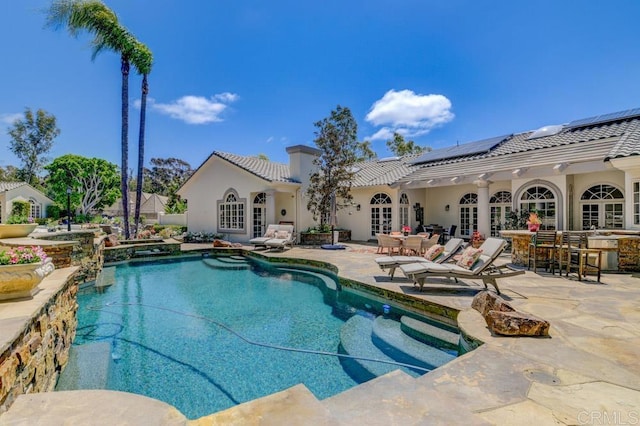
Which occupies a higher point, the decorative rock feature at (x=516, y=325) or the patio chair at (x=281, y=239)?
the patio chair at (x=281, y=239)

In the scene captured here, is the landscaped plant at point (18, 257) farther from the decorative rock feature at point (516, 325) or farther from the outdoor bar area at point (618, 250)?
the outdoor bar area at point (618, 250)

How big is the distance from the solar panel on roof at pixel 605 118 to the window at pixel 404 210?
338 inches

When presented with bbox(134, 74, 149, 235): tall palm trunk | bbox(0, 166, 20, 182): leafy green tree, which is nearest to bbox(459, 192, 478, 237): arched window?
bbox(134, 74, 149, 235): tall palm trunk

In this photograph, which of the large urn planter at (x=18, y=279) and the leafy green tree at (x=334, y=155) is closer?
the large urn planter at (x=18, y=279)

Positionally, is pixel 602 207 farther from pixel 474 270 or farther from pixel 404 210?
pixel 474 270

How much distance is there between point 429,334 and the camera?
16.8ft

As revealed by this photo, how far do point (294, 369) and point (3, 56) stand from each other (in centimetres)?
2866

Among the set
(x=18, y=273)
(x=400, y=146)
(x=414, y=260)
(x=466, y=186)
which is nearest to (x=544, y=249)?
(x=414, y=260)

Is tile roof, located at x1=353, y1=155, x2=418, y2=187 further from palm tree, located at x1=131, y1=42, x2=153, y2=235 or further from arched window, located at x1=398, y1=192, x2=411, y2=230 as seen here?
palm tree, located at x1=131, y1=42, x2=153, y2=235

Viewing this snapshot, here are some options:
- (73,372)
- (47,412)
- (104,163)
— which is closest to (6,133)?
(104,163)

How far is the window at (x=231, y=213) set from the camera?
18391 mm

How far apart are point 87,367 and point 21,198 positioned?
38802 mm

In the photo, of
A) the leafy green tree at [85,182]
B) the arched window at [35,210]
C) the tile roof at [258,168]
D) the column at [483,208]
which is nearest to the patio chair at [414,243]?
the column at [483,208]

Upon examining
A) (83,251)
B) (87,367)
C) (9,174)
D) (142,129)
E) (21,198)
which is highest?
(9,174)
